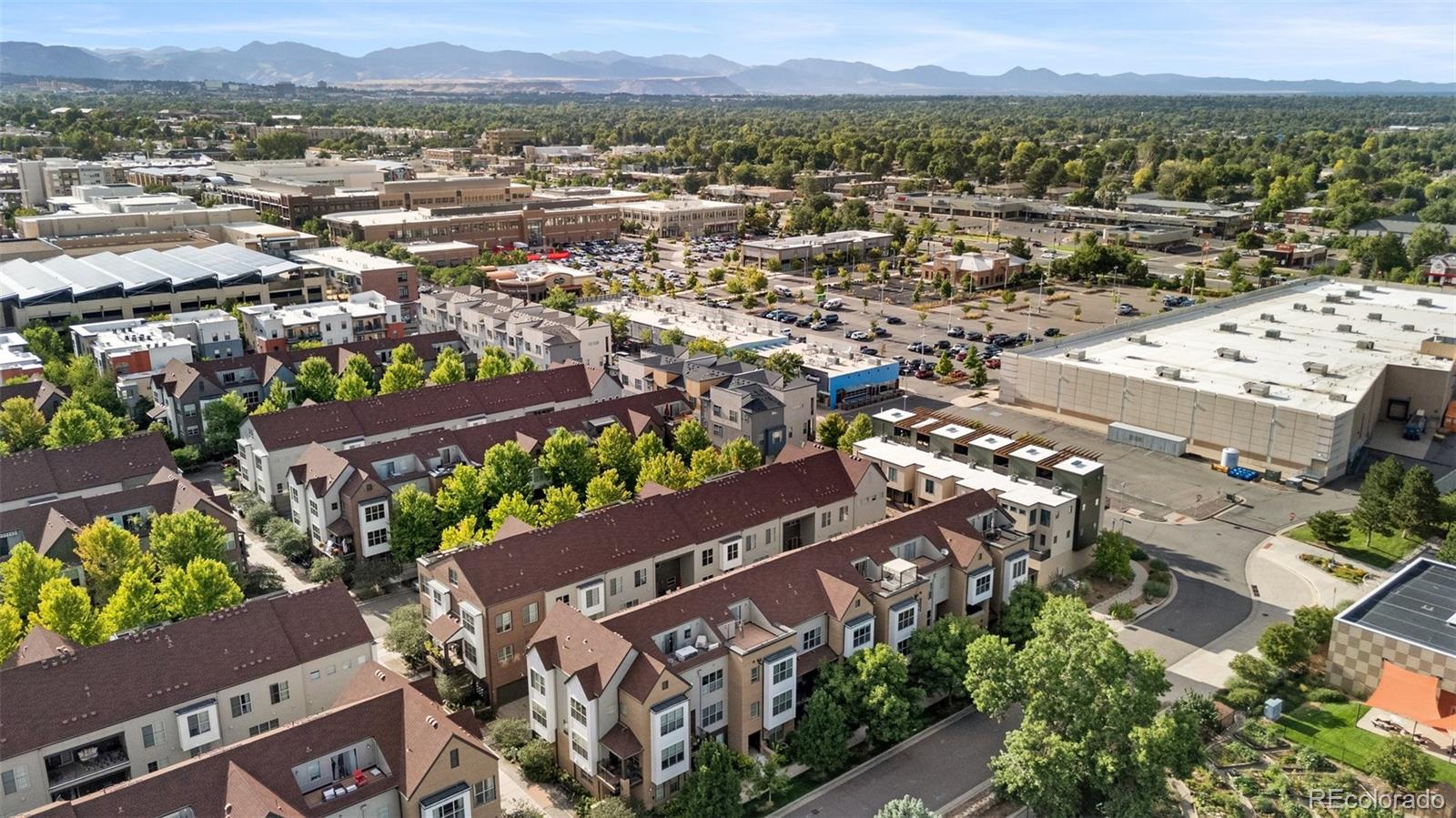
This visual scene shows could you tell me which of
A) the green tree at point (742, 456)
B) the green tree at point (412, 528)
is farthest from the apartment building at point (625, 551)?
the green tree at point (412, 528)

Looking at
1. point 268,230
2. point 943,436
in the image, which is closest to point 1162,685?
point 943,436

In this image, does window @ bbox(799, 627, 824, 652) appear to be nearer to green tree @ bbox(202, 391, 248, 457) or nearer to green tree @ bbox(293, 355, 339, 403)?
→ green tree @ bbox(202, 391, 248, 457)

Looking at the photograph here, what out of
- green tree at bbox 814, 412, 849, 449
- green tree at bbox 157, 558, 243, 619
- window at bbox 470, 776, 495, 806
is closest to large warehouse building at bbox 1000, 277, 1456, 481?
green tree at bbox 814, 412, 849, 449

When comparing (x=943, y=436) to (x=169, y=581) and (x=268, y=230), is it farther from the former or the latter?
(x=268, y=230)

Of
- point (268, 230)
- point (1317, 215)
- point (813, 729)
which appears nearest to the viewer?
point (813, 729)

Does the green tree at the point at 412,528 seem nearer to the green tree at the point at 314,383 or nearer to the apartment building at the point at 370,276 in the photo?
the green tree at the point at 314,383

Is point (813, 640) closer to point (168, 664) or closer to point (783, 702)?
point (783, 702)

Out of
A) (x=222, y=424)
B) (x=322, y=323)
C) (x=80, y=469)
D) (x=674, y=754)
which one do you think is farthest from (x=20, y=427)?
(x=674, y=754)
